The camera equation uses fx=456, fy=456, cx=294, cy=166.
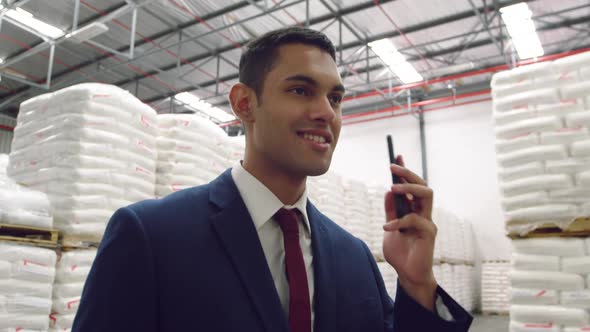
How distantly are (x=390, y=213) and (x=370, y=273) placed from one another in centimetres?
34

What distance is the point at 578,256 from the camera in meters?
3.68

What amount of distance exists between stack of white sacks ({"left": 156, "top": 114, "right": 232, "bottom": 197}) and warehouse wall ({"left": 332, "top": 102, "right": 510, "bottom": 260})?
10.4 m

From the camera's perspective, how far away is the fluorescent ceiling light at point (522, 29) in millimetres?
8797

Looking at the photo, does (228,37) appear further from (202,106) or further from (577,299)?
(577,299)

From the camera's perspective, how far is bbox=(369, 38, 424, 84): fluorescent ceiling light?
10828 millimetres

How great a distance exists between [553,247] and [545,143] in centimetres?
88

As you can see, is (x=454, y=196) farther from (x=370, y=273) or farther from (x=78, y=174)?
(x=370, y=273)

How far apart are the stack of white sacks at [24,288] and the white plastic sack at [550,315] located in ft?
12.3

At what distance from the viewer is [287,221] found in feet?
4.59

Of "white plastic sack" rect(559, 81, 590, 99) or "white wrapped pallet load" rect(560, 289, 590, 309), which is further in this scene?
"white plastic sack" rect(559, 81, 590, 99)

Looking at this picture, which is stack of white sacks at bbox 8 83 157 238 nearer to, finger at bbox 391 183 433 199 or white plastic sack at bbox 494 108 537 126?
finger at bbox 391 183 433 199

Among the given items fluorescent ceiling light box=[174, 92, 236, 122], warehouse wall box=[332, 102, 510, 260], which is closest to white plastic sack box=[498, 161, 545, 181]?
warehouse wall box=[332, 102, 510, 260]

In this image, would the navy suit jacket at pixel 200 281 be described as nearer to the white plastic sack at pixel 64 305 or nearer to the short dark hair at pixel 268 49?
the short dark hair at pixel 268 49

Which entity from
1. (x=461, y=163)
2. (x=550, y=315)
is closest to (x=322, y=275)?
(x=550, y=315)
